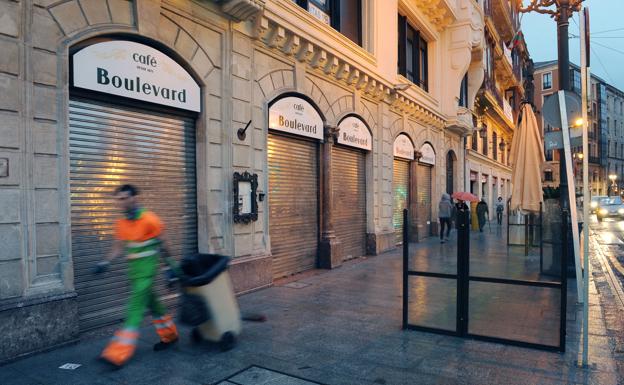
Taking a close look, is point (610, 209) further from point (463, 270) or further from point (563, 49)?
point (463, 270)

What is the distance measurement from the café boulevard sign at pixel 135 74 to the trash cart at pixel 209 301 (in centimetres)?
264

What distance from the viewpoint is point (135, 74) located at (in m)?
5.98

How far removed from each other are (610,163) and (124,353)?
89.8 meters

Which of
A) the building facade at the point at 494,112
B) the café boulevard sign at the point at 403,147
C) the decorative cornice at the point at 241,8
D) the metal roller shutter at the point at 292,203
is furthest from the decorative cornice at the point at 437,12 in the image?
the decorative cornice at the point at 241,8

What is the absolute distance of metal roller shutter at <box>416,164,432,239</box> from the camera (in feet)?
55.4

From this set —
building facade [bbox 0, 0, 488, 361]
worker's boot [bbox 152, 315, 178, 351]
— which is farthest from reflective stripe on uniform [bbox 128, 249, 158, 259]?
building facade [bbox 0, 0, 488, 361]

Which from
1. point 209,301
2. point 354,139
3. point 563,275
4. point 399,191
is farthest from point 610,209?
point 209,301

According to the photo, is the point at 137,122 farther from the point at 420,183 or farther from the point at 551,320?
the point at 420,183

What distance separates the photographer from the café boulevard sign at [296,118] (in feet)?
28.9

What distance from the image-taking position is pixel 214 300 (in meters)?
4.59

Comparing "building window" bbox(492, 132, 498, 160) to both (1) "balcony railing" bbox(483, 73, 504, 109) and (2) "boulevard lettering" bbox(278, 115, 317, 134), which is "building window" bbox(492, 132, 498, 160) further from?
(2) "boulevard lettering" bbox(278, 115, 317, 134)

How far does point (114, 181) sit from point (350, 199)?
7142 mm

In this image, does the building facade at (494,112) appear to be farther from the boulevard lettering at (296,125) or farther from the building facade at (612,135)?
the building facade at (612,135)

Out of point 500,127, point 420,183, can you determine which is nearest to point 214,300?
point 420,183
